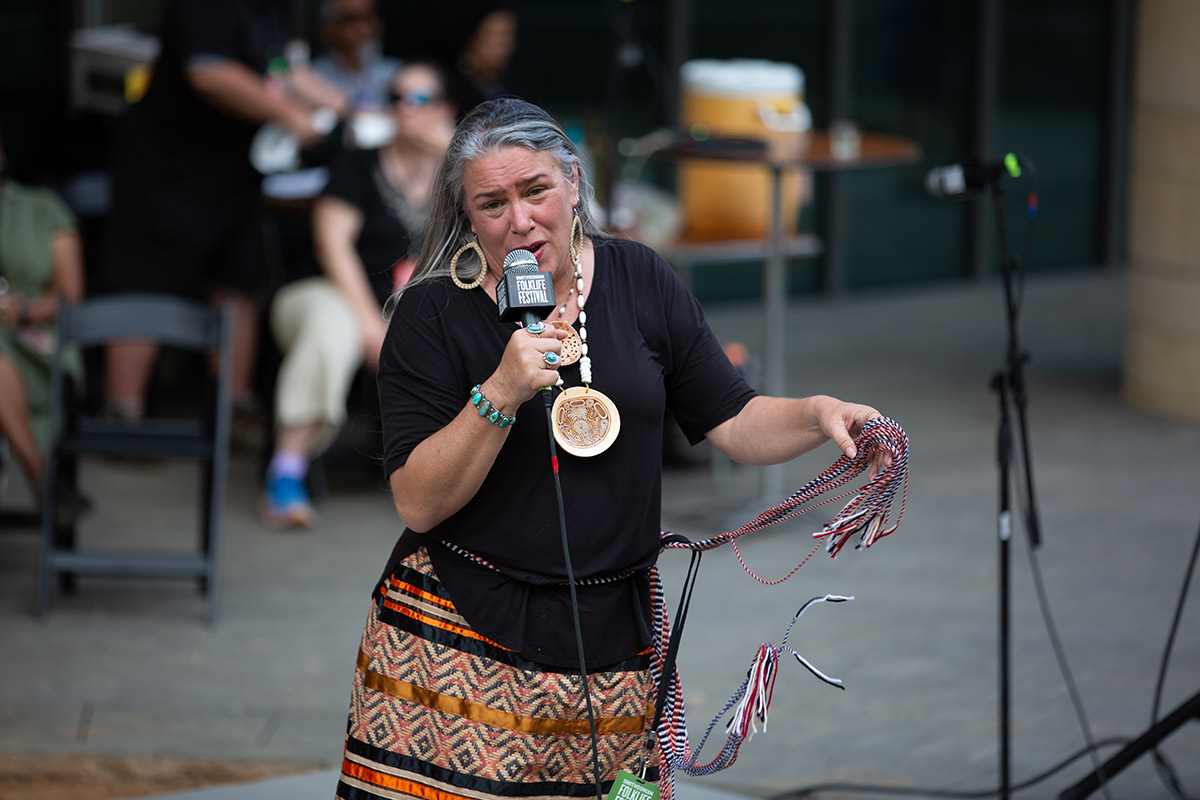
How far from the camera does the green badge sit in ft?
7.98

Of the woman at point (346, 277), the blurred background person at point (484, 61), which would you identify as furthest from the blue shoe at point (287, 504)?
the blurred background person at point (484, 61)

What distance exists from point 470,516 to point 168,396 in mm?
5592

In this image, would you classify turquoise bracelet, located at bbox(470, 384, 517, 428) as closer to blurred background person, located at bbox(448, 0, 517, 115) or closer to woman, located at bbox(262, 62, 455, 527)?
woman, located at bbox(262, 62, 455, 527)

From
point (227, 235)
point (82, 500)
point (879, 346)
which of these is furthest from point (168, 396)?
point (879, 346)

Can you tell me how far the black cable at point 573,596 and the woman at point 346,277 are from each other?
3590 mm

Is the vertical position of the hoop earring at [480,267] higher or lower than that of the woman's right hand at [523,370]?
higher

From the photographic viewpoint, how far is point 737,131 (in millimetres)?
7020

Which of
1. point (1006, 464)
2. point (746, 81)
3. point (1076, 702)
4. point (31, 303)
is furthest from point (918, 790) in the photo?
point (746, 81)

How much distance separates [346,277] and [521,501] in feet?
12.3

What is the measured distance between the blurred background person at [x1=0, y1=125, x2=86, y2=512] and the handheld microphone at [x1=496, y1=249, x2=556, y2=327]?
Result: 10.8 feet

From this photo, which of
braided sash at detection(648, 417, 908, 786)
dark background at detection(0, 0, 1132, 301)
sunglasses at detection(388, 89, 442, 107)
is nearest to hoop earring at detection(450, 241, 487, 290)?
braided sash at detection(648, 417, 908, 786)

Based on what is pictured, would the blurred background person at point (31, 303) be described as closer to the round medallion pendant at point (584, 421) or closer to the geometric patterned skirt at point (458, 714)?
the geometric patterned skirt at point (458, 714)

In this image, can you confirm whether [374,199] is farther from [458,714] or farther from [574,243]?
[458,714]

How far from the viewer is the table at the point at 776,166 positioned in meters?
5.82
